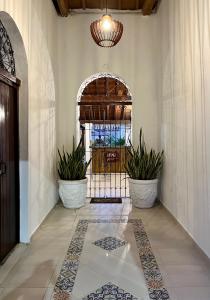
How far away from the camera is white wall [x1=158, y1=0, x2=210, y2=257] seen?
289 centimetres

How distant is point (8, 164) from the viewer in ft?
9.87

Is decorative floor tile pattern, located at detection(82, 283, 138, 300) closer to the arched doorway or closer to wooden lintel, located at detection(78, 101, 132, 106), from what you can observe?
the arched doorway

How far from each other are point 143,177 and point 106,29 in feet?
8.34

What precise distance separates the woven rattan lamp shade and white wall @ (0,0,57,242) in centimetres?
84

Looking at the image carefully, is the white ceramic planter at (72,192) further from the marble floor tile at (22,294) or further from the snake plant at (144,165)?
the marble floor tile at (22,294)

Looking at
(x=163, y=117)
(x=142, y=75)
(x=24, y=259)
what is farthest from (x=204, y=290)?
(x=142, y=75)

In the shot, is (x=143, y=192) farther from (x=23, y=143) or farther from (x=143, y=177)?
(x=23, y=143)

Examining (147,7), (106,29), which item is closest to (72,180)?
(106,29)

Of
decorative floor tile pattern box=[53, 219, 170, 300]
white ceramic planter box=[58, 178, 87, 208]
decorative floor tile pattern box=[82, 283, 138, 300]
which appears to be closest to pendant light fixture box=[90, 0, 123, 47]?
white ceramic planter box=[58, 178, 87, 208]

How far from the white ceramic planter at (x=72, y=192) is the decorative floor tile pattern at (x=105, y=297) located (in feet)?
3.26

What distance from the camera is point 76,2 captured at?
5.29 metres

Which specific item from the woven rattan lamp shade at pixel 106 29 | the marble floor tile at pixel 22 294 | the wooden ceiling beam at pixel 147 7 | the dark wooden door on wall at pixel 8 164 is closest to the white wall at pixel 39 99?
the dark wooden door on wall at pixel 8 164

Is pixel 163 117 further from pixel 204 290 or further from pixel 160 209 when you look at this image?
pixel 204 290

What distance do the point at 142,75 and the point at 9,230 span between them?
3.90 m
